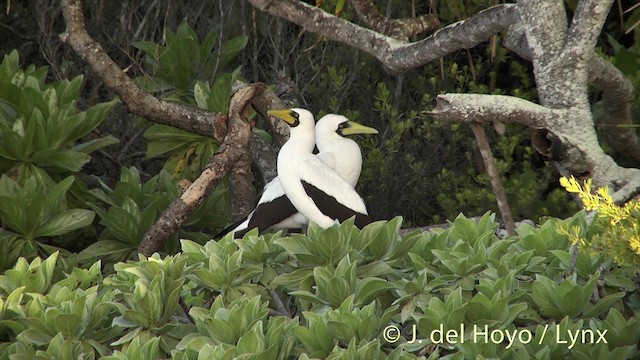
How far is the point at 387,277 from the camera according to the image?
115 inches

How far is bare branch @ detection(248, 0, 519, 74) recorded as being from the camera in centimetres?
432

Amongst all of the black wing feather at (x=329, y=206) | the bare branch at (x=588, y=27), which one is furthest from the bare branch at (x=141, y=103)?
the bare branch at (x=588, y=27)

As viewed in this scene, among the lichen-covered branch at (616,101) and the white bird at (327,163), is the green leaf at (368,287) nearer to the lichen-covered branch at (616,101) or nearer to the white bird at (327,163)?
the white bird at (327,163)

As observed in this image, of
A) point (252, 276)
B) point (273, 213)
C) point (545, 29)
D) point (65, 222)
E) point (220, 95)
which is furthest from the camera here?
point (220, 95)

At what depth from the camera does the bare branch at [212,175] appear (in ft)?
14.7

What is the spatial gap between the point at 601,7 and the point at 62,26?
13.5 feet

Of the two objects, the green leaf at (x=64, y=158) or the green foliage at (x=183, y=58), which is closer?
the green leaf at (x=64, y=158)

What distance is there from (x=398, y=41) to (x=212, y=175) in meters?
0.98

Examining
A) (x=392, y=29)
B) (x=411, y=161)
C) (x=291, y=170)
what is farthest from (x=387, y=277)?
(x=411, y=161)

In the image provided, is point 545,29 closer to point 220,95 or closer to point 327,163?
point 327,163

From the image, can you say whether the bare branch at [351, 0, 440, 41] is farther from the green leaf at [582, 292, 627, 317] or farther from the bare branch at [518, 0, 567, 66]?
the green leaf at [582, 292, 627, 317]

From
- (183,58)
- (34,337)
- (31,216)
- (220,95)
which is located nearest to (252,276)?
(34,337)

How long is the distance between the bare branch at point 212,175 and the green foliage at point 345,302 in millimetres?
1327

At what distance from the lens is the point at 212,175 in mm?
4480
